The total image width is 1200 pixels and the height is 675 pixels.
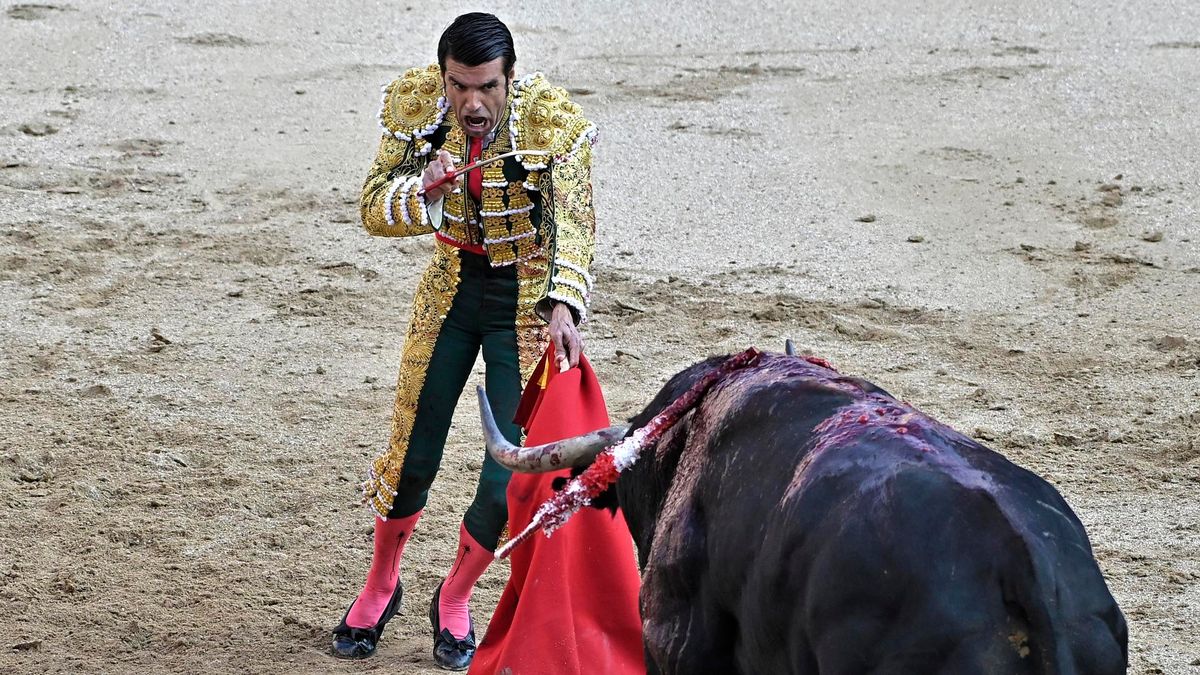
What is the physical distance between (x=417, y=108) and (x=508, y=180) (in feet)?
0.95

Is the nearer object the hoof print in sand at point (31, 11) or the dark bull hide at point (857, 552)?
the dark bull hide at point (857, 552)

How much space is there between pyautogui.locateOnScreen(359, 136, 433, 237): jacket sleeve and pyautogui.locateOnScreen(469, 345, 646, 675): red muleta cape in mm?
460

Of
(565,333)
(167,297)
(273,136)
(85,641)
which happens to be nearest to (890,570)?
(565,333)

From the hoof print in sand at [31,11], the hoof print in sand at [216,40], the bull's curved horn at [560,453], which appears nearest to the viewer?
the bull's curved horn at [560,453]

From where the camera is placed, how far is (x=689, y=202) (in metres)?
7.81

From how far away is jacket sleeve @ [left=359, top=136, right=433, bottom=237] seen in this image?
3.70 meters

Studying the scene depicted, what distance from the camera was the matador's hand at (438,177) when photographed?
368cm

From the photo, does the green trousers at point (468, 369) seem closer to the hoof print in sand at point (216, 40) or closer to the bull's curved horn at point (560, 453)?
the bull's curved horn at point (560, 453)

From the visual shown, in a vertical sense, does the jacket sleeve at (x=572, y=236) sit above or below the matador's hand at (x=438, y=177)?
below

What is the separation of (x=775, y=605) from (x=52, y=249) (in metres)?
5.50

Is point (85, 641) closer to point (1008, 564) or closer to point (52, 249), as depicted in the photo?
point (1008, 564)

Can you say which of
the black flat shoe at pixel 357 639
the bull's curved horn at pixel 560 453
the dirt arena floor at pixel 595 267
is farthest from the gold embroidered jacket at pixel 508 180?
the dirt arena floor at pixel 595 267

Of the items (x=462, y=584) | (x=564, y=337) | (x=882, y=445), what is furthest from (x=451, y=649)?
(x=882, y=445)

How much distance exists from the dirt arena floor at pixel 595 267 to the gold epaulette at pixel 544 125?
4.67 feet
